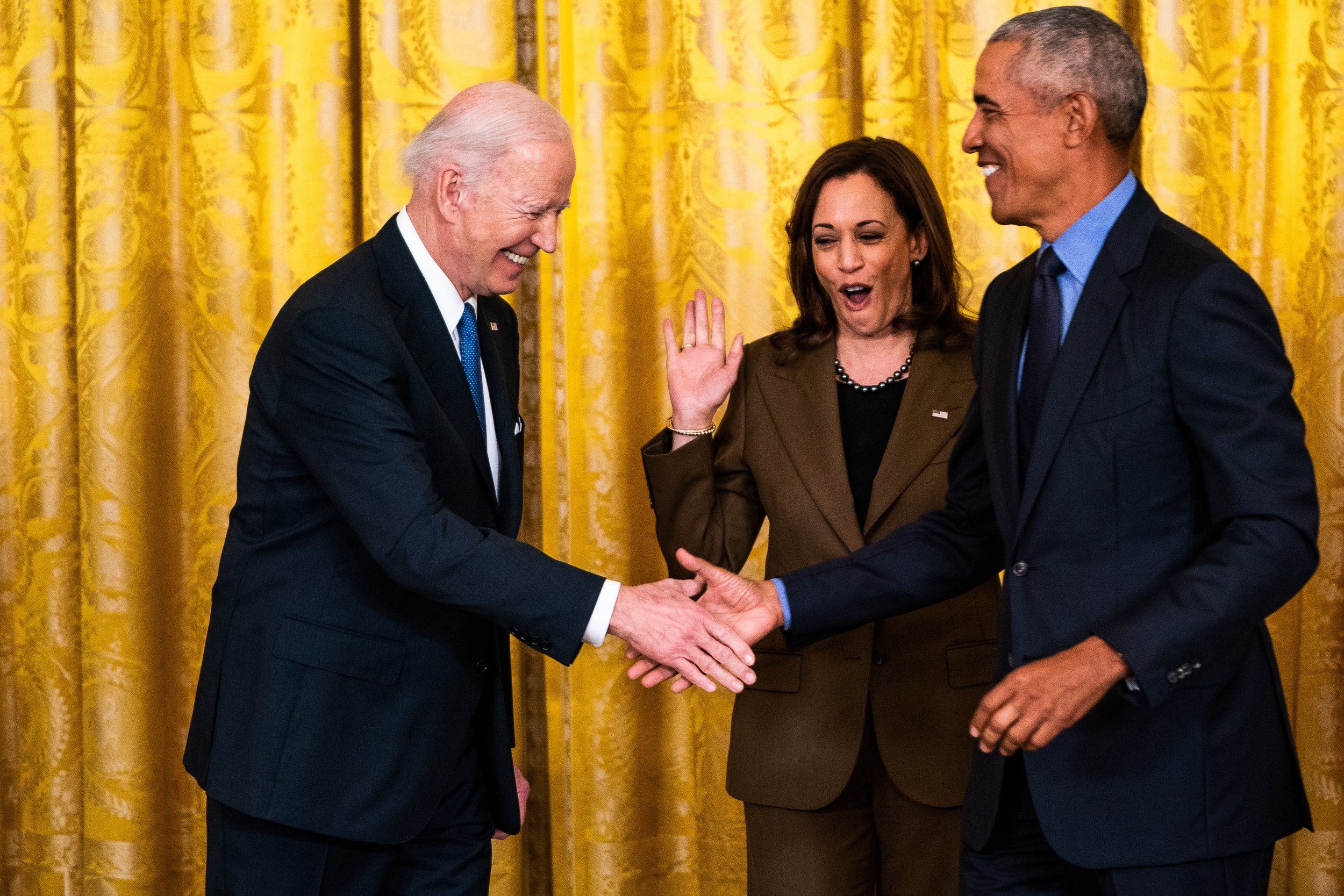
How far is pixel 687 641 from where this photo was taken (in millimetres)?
1956

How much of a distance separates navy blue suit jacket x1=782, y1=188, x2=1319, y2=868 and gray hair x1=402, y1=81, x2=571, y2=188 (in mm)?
918

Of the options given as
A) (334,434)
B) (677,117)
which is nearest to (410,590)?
(334,434)

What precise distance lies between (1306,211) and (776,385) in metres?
1.54

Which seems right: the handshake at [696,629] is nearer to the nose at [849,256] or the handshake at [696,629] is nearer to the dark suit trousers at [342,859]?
the dark suit trousers at [342,859]

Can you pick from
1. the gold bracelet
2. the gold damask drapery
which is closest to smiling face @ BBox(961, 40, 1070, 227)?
the gold bracelet

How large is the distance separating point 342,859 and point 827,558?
2.94 ft

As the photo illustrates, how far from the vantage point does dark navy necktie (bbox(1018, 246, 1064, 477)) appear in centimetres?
163

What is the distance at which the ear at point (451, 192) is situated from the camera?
198 cm

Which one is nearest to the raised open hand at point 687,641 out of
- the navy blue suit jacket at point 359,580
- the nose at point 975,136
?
the navy blue suit jacket at point 359,580

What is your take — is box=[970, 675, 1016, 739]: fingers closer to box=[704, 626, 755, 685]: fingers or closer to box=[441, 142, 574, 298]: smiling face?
box=[704, 626, 755, 685]: fingers

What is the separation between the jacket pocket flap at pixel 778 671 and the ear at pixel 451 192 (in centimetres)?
88

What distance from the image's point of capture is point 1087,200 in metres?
1.66

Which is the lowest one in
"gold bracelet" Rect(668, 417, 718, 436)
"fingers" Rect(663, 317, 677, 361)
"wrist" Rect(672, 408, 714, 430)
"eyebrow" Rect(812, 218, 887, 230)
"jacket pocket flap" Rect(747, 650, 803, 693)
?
"jacket pocket flap" Rect(747, 650, 803, 693)

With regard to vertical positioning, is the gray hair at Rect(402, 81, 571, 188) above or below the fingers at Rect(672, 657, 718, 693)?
above
